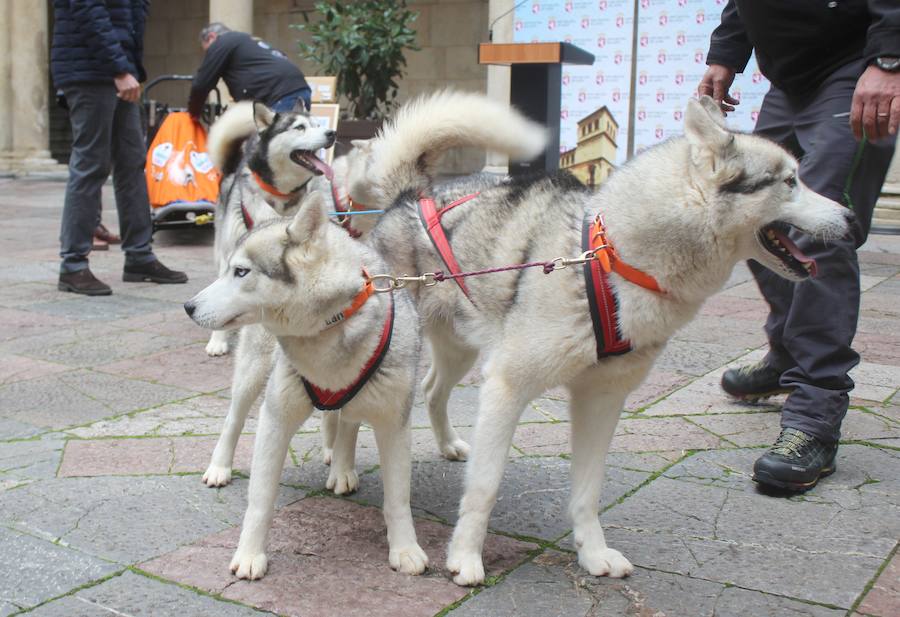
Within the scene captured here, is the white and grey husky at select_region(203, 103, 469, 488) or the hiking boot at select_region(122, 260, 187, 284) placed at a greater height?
the white and grey husky at select_region(203, 103, 469, 488)

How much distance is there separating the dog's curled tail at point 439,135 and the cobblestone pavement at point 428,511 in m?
1.11

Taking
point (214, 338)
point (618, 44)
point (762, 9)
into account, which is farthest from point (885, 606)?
point (618, 44)

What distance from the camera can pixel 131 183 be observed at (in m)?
7.05

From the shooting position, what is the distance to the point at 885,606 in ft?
8.29

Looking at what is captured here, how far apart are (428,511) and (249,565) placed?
75cm

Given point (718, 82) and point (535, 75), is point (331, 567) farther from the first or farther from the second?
point (535, 75)

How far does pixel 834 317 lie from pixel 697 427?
84 cm

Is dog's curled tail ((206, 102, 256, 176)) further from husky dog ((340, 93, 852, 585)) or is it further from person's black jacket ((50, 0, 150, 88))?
husky dog ((340, 93, 852, 585))

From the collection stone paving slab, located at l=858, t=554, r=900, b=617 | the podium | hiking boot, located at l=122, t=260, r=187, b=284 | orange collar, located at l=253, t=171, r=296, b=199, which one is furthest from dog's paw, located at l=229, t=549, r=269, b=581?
the podium

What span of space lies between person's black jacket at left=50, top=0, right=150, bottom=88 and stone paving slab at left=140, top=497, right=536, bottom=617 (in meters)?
4.32

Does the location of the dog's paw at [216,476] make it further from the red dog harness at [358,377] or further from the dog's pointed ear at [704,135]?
the dog's pointed ear at [704,135]

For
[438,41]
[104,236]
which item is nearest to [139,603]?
[104,236]

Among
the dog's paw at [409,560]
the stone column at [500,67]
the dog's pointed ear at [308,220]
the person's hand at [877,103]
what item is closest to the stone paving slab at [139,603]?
the dog's paw at [409,560]

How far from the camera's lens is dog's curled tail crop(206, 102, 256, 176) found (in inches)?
225
